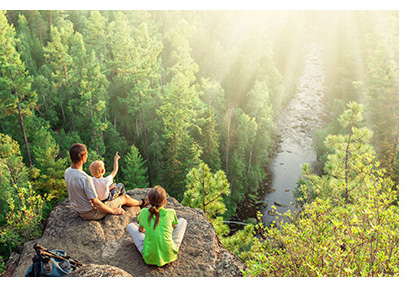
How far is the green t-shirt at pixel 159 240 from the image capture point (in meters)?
4.52

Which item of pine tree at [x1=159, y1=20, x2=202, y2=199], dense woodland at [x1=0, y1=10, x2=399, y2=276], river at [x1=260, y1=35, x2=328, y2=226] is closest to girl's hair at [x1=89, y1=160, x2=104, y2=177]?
dense woodland at [x1=0, y1=10, x2=399, y2=276]

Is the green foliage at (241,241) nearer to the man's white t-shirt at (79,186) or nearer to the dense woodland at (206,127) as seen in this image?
the dense woodland at (206,127)

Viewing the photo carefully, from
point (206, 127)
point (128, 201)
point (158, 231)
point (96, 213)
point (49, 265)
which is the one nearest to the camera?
point (49, 265)

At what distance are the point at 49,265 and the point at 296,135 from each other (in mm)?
32272

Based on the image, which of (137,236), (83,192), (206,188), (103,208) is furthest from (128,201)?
(206,188)

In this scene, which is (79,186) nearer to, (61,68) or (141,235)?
(141,235)

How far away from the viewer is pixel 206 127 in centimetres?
2275

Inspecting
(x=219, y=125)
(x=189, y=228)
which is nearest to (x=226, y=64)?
(x=219, y=125)

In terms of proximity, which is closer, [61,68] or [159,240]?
[159,240]

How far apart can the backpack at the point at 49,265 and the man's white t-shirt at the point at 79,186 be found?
4.62 feet

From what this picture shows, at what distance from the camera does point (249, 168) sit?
28500 millimetres

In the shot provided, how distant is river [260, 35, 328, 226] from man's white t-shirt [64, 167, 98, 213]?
1702 cm

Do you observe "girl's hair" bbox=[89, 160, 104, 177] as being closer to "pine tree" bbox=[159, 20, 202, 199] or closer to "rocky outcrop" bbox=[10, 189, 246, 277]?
"rocky outcrop" bbox=[10, 189, 246, 277]

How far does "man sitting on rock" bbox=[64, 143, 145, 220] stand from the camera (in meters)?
5.11
